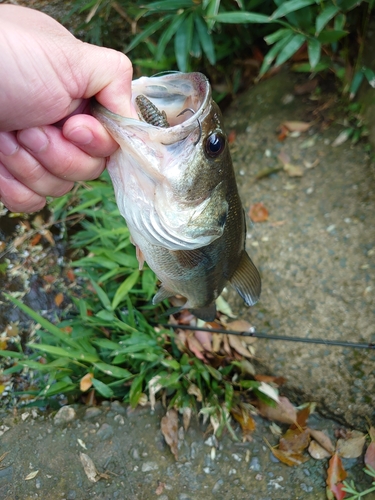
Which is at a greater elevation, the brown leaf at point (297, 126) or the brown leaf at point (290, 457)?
the brown leaf at point (297, 126)

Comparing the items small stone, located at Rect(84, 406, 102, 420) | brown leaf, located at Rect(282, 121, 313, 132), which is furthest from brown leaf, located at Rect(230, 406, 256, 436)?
brown leaf, located at Rect(282, 121, 313, 132)

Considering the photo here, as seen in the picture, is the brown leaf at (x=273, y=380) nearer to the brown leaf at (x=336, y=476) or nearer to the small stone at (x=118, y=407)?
the brown leaf at (x=336, y=476)

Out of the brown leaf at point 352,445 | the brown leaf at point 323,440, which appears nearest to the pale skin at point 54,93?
the brown leaf at point 323,440

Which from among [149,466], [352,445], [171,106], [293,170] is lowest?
[352,445]

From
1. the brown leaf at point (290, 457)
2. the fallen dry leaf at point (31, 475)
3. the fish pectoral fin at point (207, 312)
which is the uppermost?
the fish pectoral fin at point (207, 312)

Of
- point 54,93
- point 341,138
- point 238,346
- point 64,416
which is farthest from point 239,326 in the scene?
point 54,93

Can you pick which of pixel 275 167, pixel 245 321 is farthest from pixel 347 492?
pixel 275 167

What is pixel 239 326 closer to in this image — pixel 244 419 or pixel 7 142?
pixel 244 419
